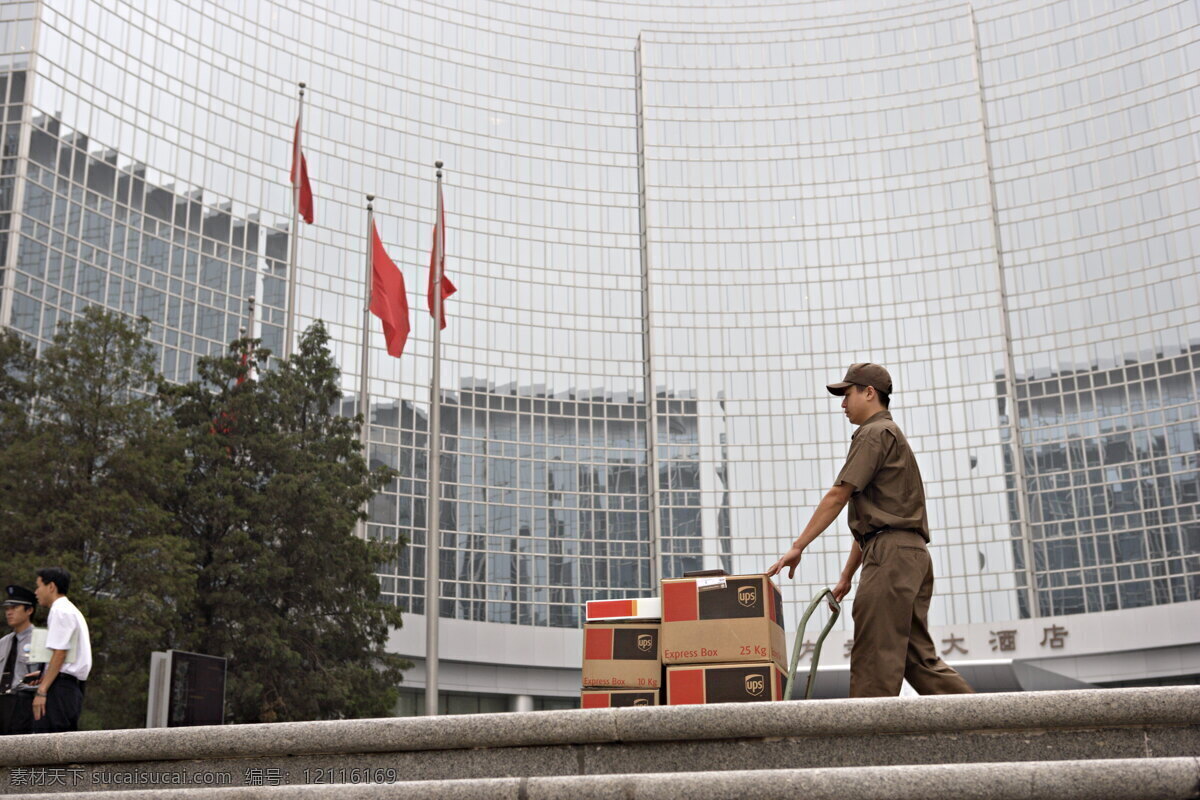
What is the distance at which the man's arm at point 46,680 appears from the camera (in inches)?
318

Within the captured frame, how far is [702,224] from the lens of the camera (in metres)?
50.0

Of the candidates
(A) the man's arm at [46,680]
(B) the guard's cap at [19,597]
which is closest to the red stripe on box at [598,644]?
(A) the man's arm at [46,680]

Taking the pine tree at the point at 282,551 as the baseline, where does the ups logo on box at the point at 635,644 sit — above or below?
below

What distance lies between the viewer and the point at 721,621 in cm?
669

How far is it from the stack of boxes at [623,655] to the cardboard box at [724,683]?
0.24 m

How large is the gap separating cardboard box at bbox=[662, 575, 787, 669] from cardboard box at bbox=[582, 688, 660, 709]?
0.93ft

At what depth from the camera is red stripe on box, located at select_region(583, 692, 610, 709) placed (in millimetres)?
7008

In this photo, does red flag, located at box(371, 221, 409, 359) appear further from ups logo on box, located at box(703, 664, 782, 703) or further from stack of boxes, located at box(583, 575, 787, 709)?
ups logo on box, located at box(703, 664, 782, 703)

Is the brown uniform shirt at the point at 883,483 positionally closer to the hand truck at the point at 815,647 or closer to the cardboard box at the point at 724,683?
the hand truck at the point at 815,647

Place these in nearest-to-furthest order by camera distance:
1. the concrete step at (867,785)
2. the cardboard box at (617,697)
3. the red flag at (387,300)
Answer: the concrete step at (867,785)
the cardboard box at (617,697)
the red flag at (387,300)

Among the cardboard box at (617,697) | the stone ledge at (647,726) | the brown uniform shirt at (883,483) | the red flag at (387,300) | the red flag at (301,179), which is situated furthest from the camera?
the red flag at (301,179)

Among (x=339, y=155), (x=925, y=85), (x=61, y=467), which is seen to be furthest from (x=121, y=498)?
(x=925, y=85)

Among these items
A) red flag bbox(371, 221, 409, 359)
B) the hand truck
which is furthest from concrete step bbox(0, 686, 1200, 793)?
red flag bbox(371, 221, 409, 359)

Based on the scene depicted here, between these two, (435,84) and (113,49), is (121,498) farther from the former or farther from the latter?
(435,84)
